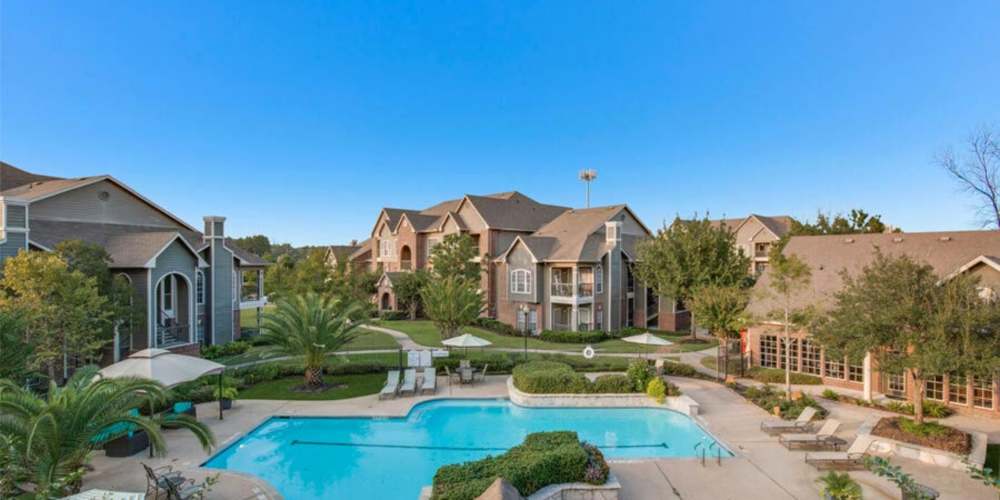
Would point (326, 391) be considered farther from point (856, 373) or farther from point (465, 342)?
point (856, 373)

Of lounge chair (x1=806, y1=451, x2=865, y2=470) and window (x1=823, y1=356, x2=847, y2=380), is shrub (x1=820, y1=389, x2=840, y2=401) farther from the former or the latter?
lounge chair (x1=806, y1=451, x2=865, y2=470)

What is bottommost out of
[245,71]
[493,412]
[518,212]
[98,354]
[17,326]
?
[493,412]

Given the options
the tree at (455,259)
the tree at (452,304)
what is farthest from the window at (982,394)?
the tree at (455,259)

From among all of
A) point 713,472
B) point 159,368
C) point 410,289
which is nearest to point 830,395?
point 713,472

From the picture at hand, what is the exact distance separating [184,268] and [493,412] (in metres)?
16.9

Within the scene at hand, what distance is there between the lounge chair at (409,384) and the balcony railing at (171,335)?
1173cm

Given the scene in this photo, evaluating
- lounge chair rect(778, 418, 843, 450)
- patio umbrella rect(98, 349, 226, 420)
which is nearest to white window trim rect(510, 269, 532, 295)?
lounge chair rect(778, 418, 843, 450)

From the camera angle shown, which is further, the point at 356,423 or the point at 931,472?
the point at 356,423

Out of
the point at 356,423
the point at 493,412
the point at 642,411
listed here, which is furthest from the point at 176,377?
the point at 642,411

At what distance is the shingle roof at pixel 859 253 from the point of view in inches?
713

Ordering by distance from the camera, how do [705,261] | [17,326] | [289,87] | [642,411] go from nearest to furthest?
[17,326], [642,411], [289,87], [705,261]

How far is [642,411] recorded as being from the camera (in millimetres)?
16719

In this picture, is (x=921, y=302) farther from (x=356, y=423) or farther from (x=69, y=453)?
(x=69, y=453)

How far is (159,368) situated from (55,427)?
4432 mm
